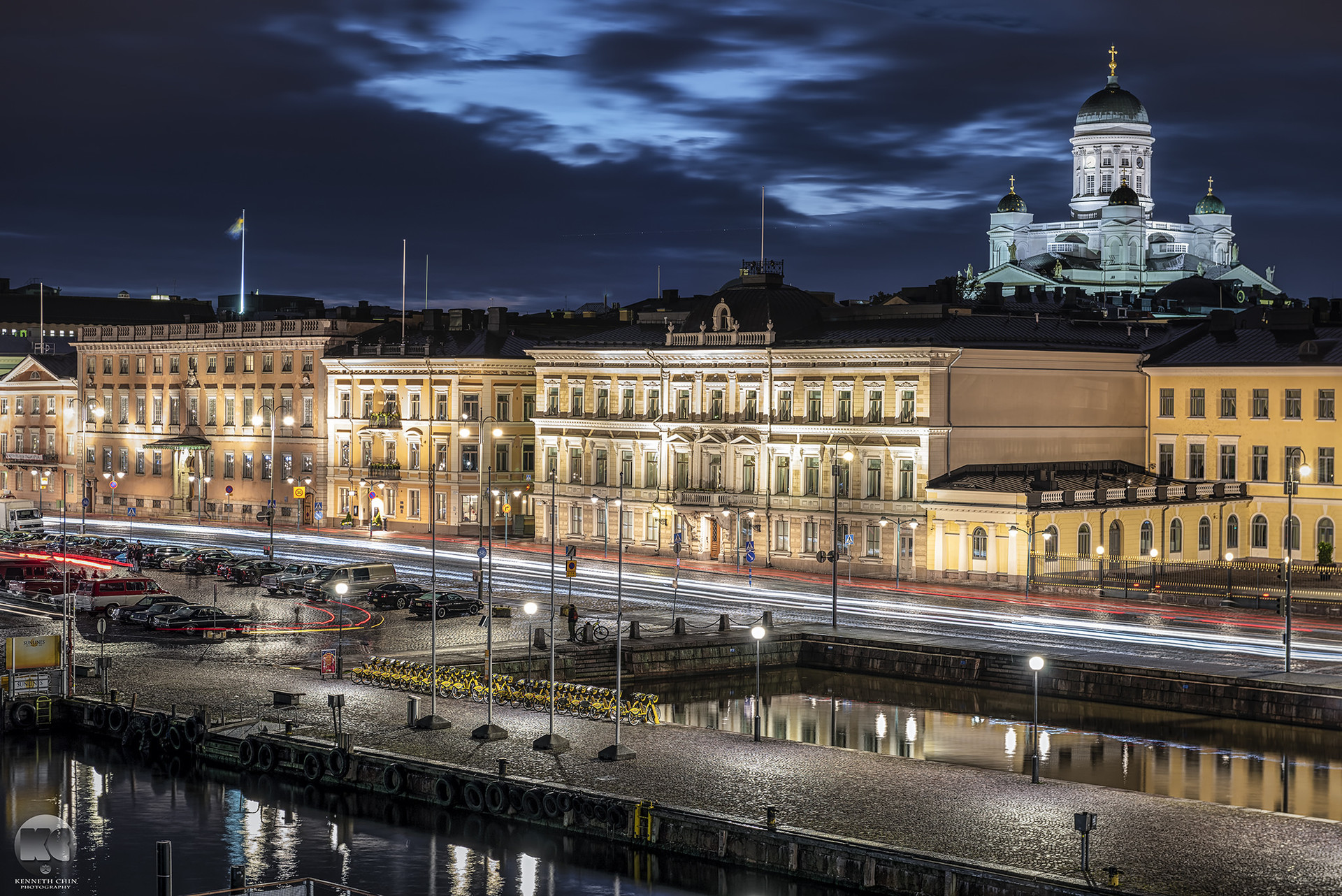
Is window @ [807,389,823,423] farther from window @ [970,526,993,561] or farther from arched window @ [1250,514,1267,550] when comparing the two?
arched window @ [1250,514,1267,550]

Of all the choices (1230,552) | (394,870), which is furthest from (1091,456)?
(394,870)

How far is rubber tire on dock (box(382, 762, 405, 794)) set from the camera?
1821 inches

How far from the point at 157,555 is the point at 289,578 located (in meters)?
15.3

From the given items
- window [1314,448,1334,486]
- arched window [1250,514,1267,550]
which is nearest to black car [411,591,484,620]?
arched window [1250,514,1267,550]

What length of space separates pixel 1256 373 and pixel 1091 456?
30.8 ft

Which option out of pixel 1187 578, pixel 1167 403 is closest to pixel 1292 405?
pixel 1167 403

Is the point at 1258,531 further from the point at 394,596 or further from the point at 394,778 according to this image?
the point at 394,778

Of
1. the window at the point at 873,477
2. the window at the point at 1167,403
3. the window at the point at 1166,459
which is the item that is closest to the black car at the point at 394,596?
the window at the point at 873,477

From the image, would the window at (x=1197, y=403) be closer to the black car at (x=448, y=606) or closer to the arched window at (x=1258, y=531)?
the arched window at (x=1258, y=531)

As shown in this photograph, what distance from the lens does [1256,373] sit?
9431 cm

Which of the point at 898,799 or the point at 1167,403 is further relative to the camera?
the point at 1167,403

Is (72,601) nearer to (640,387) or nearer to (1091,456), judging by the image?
(640,387)

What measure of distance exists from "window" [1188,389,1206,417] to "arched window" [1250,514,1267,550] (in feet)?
20.6

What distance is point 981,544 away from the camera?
84.7m
